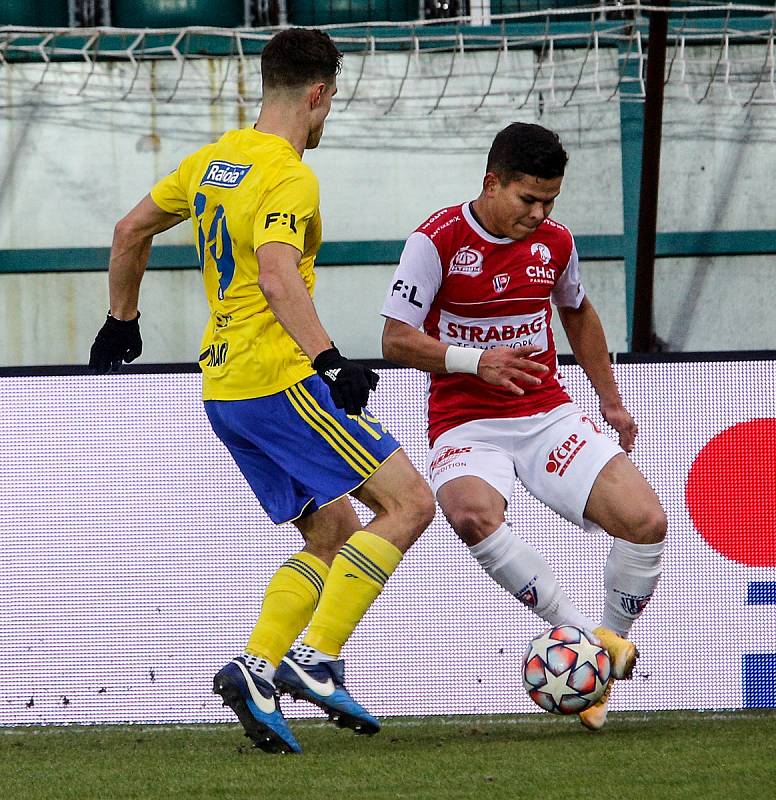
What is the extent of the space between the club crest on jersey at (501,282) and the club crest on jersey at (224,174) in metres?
0.99

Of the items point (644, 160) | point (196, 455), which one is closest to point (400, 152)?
point (644, 160)

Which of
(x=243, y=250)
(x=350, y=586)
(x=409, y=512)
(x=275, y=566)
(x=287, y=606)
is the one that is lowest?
(x=275, y=566)

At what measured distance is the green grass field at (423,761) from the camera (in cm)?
311

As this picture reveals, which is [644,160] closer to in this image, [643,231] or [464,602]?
[643,231]

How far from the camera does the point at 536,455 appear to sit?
4410mm

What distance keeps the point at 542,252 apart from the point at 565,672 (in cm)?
137

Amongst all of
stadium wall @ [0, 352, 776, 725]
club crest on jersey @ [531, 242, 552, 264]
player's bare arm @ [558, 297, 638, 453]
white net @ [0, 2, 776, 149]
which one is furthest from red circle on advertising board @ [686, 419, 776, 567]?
white net @ [0, 2, 776, 149]

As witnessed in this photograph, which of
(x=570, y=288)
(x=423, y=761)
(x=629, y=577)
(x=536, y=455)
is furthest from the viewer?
(x=570, y=288)

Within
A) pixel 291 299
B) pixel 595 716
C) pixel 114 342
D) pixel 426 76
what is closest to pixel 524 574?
pixel 595 716

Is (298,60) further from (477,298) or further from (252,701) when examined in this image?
(252,701)

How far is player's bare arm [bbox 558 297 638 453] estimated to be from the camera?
4656mm

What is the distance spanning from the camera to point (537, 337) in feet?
14.8

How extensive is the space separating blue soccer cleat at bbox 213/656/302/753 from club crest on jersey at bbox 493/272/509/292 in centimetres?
149

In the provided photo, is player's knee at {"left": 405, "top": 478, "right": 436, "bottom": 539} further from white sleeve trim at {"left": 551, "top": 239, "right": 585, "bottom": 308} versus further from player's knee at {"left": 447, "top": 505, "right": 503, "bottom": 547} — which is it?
white sleeve trim at {"left": 551, "top": 239, "right": 585, "bottom": 308}
